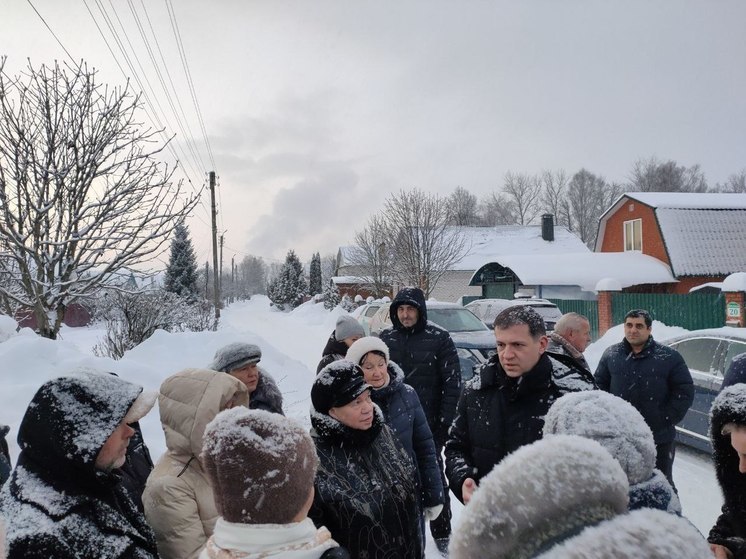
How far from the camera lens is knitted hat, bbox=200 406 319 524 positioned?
1481 mm

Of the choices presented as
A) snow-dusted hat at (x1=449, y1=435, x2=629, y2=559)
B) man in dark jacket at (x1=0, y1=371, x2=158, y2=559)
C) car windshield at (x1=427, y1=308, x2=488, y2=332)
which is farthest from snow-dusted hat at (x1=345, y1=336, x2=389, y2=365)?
car windshield at (x1=427, y1=308, x2=488, y2=332)

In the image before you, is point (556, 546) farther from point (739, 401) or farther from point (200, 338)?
point (200, 338)

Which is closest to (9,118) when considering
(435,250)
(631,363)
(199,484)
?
(199,484)

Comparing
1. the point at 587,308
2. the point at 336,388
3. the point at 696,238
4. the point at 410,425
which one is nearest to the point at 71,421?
the point at 336,388

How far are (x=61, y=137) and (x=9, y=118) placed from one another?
612 mm

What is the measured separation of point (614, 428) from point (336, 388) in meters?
1.27

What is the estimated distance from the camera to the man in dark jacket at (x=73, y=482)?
1572mm

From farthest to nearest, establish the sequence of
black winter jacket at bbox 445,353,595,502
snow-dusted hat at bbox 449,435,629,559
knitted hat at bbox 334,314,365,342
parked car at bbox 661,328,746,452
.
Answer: parked car at bbox 661,328,746,452 < knitted hat at bbox 334,314,365,342 < black winter jacket at bbox 445,353,595,502 < snow-dusted hat at bbox 449,435,629,559

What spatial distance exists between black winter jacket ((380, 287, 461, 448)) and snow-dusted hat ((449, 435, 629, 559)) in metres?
3.76

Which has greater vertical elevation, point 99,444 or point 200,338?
point 99,444

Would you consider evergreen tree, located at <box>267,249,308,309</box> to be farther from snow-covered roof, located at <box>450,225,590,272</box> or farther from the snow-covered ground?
the snow-covered ground

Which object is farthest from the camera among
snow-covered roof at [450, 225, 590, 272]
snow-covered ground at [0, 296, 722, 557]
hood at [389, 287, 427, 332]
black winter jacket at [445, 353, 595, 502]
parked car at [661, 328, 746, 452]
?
snow-covered roof at [450, 225, 590, 272]

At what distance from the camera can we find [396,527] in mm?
2363

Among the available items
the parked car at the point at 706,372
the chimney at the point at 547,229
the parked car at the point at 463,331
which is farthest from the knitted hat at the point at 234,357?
→ the chimney at the point at 547,229
